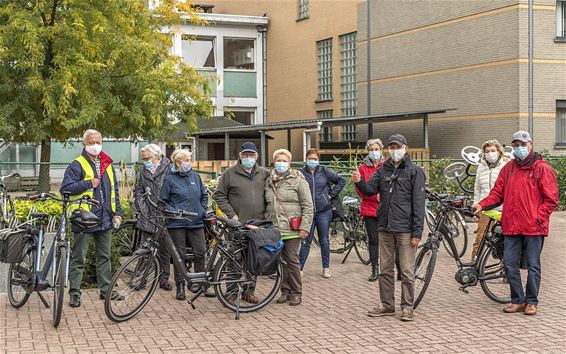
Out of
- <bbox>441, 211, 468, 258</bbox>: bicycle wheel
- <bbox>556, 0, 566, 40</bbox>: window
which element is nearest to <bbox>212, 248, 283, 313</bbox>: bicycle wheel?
<bbox>441, 211, 468, 258</bbox>: bicycle wheel

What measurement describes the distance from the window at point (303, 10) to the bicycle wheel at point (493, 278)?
99.4 ft

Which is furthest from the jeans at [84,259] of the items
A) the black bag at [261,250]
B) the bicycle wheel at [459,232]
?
the bicycle wheel at [459,232]

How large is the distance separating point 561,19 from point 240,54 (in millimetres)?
17964

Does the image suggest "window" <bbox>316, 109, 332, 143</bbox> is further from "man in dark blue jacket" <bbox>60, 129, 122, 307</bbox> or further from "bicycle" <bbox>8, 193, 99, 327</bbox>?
"bicycle" <bbox>8, 193, 99, 327</bbox>

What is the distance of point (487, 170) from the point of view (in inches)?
462

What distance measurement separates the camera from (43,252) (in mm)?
9445

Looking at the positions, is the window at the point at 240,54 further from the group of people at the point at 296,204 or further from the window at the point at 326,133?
the group of people at the point at 296,204

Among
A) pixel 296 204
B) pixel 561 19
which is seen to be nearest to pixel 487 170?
pixel 296 204

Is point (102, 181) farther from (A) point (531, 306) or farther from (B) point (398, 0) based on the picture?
(B) point (398, 0)

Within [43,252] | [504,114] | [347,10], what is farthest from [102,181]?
[347,10]

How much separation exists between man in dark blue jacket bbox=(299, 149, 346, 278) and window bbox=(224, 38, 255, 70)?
2992 centimetres

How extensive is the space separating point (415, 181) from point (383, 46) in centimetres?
2540

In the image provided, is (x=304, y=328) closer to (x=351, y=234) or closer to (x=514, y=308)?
(x=514, y=308)

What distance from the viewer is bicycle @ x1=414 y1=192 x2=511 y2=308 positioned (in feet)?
30.4
